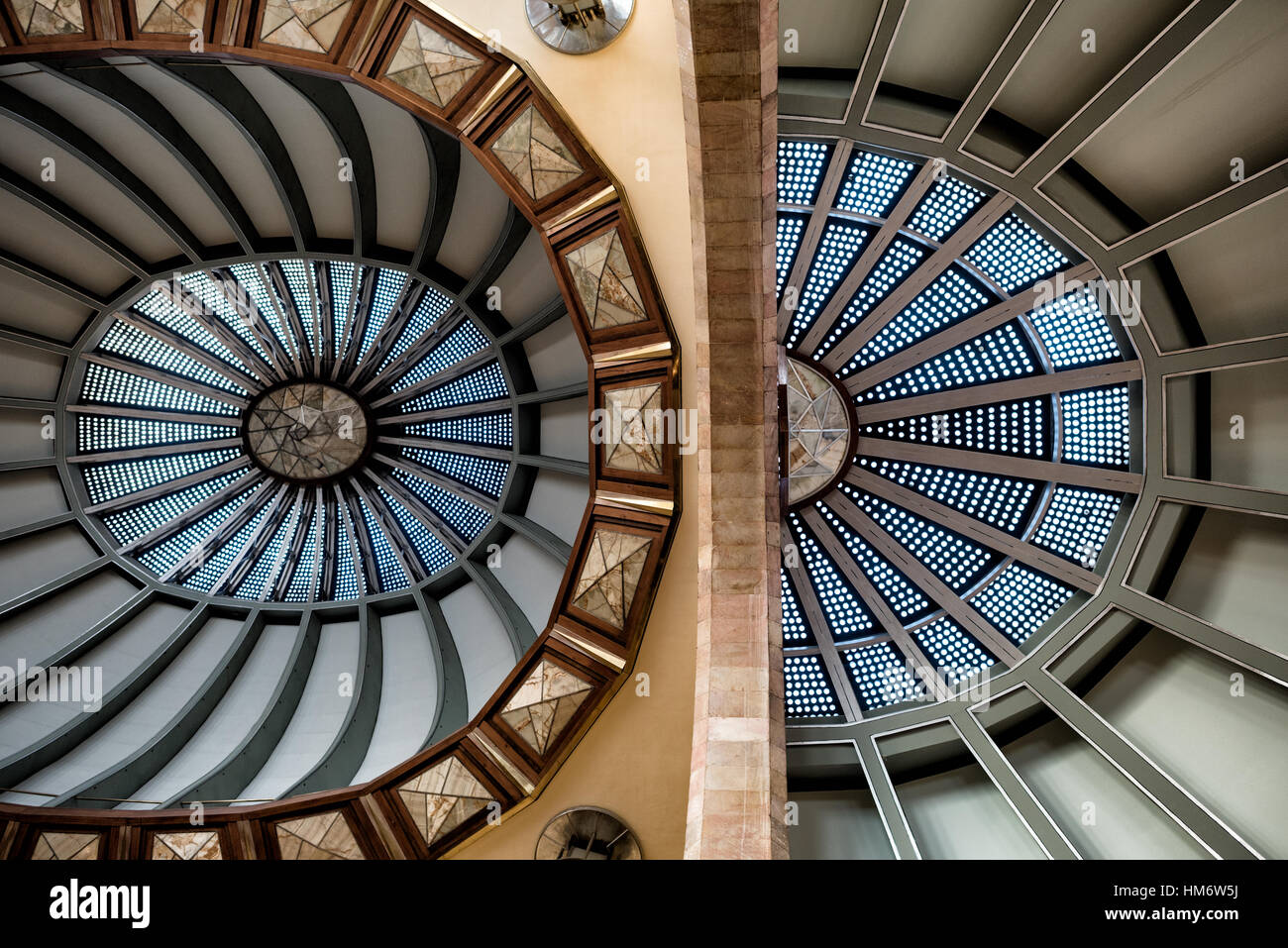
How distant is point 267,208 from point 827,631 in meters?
11.7

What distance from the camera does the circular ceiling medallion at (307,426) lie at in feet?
48.9

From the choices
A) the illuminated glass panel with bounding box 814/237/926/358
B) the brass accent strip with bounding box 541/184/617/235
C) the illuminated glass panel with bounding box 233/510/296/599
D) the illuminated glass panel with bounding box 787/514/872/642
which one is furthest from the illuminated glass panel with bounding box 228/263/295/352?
the illuminated glass panel with bounding box 787/514/872/642

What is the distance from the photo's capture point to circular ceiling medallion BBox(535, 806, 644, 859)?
9375mm

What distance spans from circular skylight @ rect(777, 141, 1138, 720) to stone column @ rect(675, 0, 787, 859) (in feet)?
12.8

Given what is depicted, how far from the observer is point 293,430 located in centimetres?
1495

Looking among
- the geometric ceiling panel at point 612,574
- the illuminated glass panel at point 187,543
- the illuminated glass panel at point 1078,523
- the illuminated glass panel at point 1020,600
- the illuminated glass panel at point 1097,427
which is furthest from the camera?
the illuminated glass panel at point 187,543

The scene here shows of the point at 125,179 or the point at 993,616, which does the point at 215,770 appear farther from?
the point at 993,616

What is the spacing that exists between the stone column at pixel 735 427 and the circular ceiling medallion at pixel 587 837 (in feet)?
5.49

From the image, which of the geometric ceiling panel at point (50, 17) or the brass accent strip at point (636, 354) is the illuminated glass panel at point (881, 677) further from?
the geometric ceiling panel at point (50, 17)

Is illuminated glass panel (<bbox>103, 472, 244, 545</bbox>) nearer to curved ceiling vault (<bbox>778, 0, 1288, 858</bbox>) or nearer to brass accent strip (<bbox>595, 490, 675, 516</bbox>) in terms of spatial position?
brass accent strip (<bbox>595, 490, 675, 516</bbox>)

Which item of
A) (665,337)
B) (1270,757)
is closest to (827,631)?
(1270,757)

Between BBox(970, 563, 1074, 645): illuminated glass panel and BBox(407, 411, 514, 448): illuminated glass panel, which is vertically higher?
BBox(407, 411, 514, 448): illuminated glass panel

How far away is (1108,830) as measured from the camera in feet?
34.2

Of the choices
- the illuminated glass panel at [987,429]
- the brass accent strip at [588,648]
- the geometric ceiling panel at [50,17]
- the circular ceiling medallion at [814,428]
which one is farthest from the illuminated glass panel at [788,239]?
the geometric ceiling panel at [50,17]
